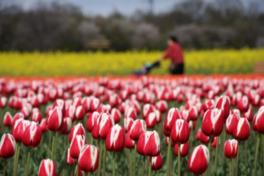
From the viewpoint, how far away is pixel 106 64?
79.7 ft

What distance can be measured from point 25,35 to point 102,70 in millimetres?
16533

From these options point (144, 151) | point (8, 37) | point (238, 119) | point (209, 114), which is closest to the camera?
point (144, 151)

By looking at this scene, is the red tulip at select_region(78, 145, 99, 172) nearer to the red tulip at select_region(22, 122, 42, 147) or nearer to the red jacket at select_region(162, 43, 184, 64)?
the red tulip at select_region(22, 122, 42, 147)

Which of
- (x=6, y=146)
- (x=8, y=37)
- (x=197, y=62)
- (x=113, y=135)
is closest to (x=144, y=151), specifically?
(x=113, y=135)

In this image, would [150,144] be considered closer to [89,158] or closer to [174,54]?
[89,158]

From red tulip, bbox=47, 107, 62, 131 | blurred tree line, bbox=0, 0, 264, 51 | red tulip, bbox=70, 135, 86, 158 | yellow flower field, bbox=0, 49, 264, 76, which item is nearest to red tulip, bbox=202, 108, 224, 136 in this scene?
red tulip, bbox=70, 135, 86, 158

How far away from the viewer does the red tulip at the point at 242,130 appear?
3.23m

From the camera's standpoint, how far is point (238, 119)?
3.33 m

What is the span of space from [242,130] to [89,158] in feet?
3.69

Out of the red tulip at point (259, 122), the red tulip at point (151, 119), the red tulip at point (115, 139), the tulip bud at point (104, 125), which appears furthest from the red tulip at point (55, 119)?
the red tulip at point (259, 122)

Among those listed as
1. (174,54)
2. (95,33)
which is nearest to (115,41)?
(95,33)

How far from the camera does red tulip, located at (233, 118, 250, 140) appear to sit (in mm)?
3234

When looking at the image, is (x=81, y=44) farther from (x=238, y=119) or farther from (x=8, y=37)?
(x=238, y=119)

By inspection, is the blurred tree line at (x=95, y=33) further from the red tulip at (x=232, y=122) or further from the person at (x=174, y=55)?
the red tulip at (x=232, y=122)
